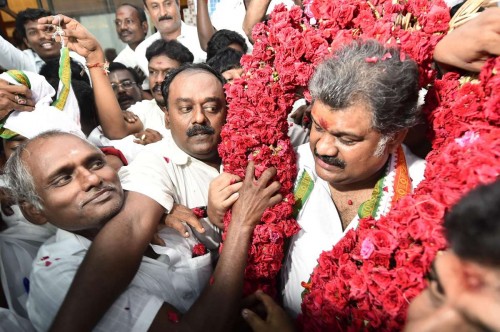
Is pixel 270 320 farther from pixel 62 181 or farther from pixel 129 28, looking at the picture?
pixel 129 28

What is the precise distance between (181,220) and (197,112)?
2.28 feet

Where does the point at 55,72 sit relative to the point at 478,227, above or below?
above

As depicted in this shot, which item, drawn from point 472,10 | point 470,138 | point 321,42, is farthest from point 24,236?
point 472,10

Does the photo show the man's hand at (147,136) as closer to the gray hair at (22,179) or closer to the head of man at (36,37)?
the gray hair at (22,179)

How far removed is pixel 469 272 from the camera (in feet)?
2.17

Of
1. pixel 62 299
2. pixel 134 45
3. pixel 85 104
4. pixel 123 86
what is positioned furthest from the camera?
pixel 134 45

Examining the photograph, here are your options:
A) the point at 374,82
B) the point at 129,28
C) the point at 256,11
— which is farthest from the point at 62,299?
the point at 129,28

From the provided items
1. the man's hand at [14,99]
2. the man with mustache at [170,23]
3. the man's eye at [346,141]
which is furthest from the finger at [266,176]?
the man with mustache at [170,23]

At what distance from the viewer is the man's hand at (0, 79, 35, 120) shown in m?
2.53

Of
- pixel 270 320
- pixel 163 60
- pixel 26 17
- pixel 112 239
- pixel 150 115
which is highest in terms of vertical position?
pixel 26 17

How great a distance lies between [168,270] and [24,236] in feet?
3.33

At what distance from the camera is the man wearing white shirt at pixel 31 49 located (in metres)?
4.48

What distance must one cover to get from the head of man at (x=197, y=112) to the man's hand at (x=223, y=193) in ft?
1.27

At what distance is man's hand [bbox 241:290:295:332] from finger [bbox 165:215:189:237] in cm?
53
